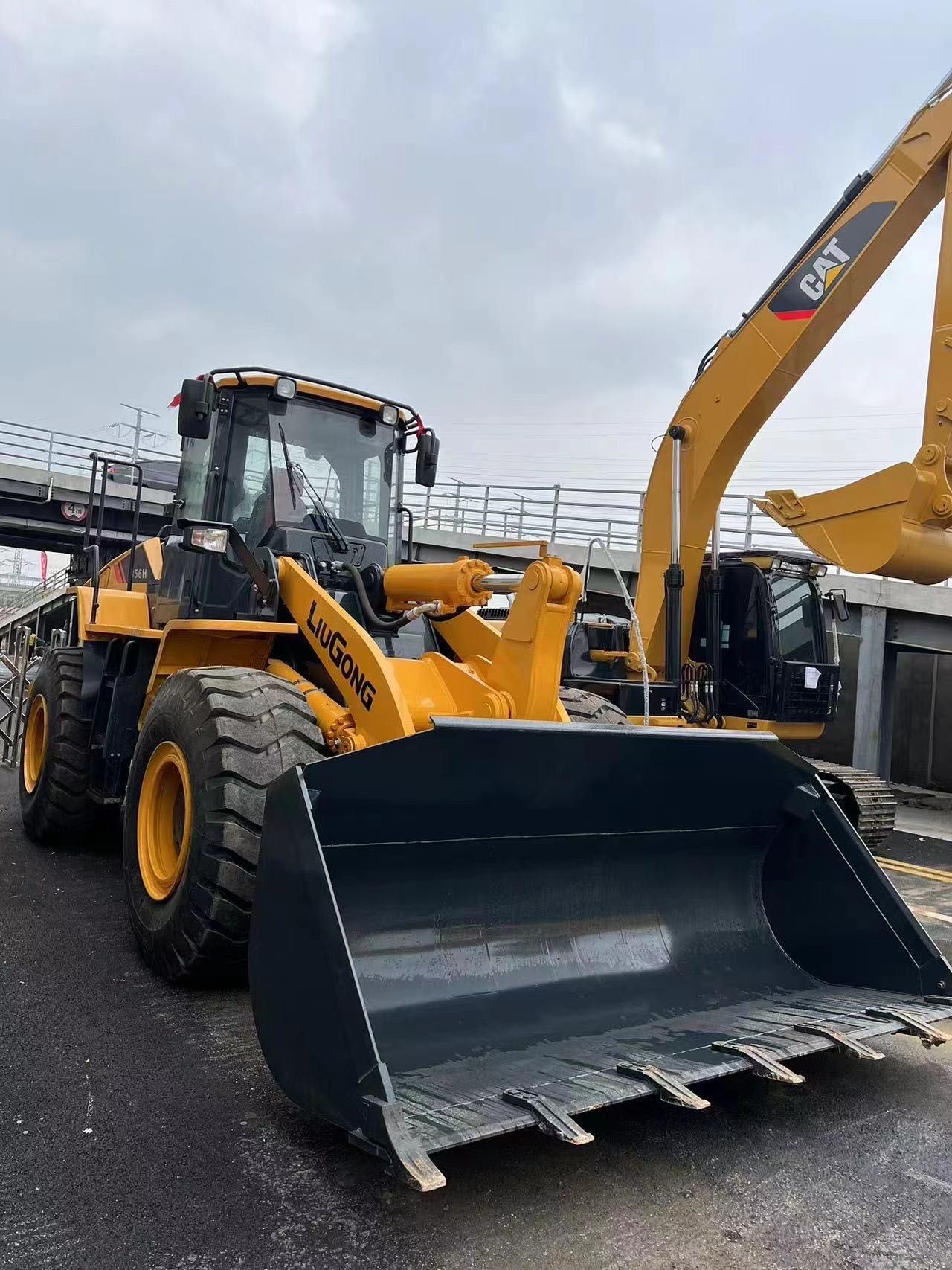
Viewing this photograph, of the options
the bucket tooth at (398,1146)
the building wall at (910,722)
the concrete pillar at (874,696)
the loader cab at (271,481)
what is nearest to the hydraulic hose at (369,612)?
the loader cab at (271,481)

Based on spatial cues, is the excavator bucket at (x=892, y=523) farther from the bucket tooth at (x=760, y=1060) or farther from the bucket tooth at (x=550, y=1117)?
the bucket tooth at (x=550, y=1117)

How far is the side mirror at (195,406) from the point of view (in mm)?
5004

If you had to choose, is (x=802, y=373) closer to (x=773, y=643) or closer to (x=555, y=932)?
(x=773, y=643)

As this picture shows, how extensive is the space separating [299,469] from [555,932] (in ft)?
9.57

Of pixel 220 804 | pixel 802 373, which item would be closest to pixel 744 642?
pixel 802 373

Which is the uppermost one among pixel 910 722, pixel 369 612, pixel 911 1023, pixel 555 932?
pixel 369 612

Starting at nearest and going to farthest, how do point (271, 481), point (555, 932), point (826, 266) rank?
point (555, 932) → point (271, 481) → point (826, 266)

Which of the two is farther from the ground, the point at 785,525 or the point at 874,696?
the point at 785,525

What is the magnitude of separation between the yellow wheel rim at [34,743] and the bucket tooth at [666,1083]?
548 centimetres

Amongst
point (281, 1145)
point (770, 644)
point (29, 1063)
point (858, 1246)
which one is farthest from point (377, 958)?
point (770, 644)

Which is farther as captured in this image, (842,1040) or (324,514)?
(324,514)

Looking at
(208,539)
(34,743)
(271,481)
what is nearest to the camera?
(208,539)

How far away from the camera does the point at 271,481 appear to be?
540 cm

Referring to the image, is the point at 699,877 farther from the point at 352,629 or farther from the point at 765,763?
the point at 352,629
